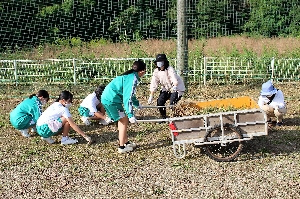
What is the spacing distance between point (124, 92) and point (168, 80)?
1522 mm

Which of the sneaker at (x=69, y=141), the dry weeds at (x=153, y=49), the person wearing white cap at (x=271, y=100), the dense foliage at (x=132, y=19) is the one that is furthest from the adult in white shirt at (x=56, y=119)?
the dense foliage at (x=132, y=19)

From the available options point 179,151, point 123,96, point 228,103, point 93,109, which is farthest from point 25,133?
point 228,103

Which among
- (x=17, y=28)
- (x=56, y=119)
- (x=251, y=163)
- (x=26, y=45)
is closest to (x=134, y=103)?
(x=56, y=119)

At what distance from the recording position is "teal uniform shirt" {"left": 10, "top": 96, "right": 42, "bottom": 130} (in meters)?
6.60

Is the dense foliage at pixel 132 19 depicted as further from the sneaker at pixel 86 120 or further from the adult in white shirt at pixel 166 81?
the adult in white shirt at pixel 166 81

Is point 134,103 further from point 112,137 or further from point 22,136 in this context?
point 22,136

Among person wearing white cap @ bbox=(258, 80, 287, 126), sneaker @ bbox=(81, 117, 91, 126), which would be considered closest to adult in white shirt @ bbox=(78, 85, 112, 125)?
sneaker @ bbox=(81, 117, 91, 126)

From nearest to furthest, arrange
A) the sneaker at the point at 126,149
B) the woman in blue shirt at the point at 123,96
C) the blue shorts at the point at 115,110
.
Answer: the woman in blue shirt at the point at 123,96 < the blue shorts at the point at 115,110 < the sneaker at the point at 126,149

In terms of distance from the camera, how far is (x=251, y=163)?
564 cm

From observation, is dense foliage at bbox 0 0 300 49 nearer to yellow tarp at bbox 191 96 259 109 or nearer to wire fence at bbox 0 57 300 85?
wire fence at bbox 0 57 300 85

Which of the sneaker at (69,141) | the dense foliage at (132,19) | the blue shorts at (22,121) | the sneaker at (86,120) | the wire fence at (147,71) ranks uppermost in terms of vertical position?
the dense foliage at (132,19)

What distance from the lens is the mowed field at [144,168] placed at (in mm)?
5020

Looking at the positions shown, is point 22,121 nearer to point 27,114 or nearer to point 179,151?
point 27,114

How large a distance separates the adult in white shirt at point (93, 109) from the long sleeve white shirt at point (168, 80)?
0.92 m
